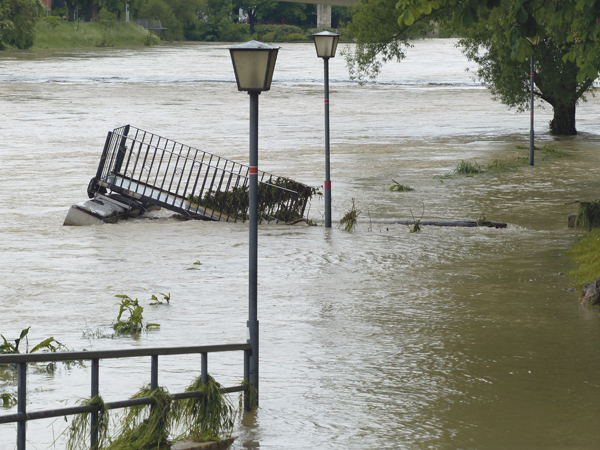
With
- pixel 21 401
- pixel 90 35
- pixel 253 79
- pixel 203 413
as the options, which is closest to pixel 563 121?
pixel 253 79

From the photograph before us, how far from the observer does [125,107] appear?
49.2 meters

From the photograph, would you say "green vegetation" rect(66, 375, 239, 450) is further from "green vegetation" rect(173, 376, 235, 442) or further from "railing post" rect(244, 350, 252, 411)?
"railing post" rect(244, 350, 252, 411)

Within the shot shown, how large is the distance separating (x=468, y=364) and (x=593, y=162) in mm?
20073

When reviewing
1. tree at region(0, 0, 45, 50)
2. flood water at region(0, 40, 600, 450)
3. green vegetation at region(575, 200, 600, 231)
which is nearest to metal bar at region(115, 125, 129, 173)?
flood water at region(0, 40, 600, 450)

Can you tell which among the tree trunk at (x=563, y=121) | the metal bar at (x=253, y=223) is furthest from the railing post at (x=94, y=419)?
the tree trunk at (x=563, y=121)

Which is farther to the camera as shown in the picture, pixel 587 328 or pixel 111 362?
pixel 587 328

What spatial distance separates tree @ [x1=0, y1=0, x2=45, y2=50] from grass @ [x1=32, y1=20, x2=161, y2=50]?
5.29 m

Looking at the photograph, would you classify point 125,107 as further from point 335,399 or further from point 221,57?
point 221,57

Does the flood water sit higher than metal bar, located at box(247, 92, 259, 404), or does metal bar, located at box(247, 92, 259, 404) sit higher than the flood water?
metal bar, located at box(247, 92, 259, 404)

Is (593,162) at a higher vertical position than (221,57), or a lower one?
lower

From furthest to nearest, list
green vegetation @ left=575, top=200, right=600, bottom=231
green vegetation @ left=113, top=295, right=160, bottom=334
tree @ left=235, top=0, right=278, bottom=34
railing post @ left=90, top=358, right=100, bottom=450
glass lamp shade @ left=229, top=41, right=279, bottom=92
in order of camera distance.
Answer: tree @ left=235, top=0, right=278, bottom=34, green vegetation @ left=575, top=200, right=600, bottom=231, green vegetation @ left=113, top=295, right=160, bottom=334, glass lamp shade @ left=229, top=41, right=279, bottom=92, railing post @ left=90, top=358, right=100, bottom=450

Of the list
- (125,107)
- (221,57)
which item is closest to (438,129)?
(125,107)

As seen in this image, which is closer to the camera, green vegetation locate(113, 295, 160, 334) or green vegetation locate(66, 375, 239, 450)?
green vegetation locate(66, 375, 239, 450)

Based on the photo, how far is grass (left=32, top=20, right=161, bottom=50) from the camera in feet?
370
